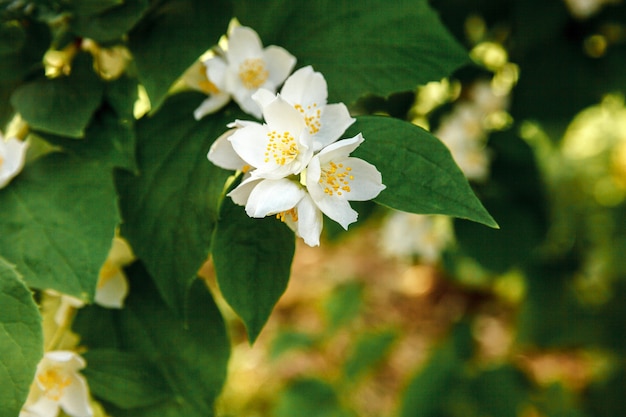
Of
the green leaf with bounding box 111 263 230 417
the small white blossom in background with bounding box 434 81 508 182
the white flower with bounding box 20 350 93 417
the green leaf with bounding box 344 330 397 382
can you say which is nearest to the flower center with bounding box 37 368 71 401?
the white flower with bounding box 20 350 93 417

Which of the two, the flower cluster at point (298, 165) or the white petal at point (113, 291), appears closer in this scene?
the flower cluster at point (298, 165)

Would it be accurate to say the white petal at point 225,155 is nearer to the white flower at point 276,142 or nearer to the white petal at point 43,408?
the white flower at point 276,142

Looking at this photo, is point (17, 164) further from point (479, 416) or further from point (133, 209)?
point (479, 416)

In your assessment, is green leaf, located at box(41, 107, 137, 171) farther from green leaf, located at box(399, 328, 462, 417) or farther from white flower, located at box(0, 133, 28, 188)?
green leaf, located at box(399, 328, 462, 417)

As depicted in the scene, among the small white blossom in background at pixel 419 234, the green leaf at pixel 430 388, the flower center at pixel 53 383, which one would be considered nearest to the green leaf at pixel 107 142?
the flower center at pixel 53 383

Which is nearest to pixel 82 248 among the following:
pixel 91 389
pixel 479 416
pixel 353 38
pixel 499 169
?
pixel 91 389
